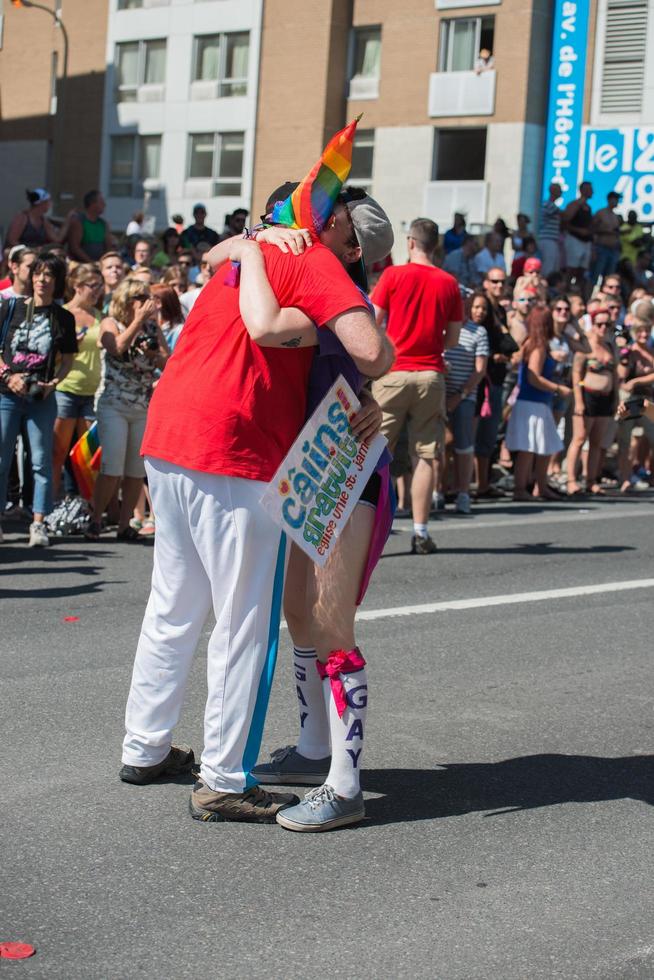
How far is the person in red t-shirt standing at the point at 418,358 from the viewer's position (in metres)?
10.7

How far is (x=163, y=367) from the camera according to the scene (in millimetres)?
10742

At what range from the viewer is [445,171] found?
41.5m

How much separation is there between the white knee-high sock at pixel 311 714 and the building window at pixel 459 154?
122 ft

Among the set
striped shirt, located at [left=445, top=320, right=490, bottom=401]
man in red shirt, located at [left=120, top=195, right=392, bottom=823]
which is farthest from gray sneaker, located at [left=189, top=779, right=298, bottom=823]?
striped shirt, located at [left=445, top=320, right=490, bottom=401]

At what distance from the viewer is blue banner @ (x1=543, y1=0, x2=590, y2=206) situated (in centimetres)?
3819

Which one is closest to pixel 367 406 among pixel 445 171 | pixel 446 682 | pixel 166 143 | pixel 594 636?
pixel 446 682

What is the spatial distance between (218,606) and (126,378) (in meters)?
6.34

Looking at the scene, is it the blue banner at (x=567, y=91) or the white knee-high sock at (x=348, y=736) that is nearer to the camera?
the white knee-high sock at (x=348, y=736)

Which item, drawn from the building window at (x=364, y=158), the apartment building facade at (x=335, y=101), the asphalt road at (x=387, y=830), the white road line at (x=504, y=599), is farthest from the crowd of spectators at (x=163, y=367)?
the building window at (x=364, y=158)

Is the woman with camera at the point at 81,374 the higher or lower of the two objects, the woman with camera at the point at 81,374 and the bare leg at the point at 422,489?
the higher

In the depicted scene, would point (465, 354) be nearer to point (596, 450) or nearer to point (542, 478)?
point (542, 478)

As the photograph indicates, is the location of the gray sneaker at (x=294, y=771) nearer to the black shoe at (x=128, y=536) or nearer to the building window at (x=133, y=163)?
the black shoe at (x=128, y=536)

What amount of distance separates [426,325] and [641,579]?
7.83 feet

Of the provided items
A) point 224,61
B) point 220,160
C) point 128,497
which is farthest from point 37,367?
point 224,61
